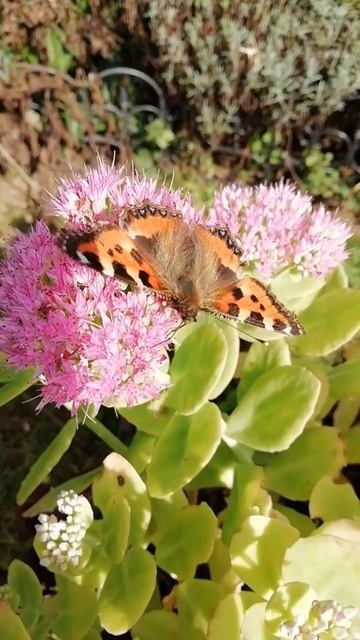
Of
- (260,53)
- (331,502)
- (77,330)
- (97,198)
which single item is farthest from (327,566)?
(260,53)

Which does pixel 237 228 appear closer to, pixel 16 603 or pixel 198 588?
pixel 198 588

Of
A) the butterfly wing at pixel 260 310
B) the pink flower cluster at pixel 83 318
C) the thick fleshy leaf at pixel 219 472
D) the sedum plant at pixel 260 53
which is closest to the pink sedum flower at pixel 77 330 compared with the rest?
the pink flower cluster at pixel 83 318

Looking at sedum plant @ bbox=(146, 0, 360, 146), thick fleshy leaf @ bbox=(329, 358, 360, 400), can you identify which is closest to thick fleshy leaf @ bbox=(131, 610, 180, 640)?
thick fleshy leaf @ bbox=(329, 358, 360, 400)

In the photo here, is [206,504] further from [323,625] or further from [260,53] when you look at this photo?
[260,53]

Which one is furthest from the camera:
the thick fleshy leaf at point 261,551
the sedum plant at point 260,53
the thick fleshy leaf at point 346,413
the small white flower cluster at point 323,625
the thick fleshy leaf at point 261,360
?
the sedum plant at point 260,53

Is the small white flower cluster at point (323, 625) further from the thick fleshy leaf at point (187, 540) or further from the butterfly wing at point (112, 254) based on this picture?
the butterfly wing at point (112, 254)

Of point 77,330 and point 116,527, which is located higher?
point 77,330
